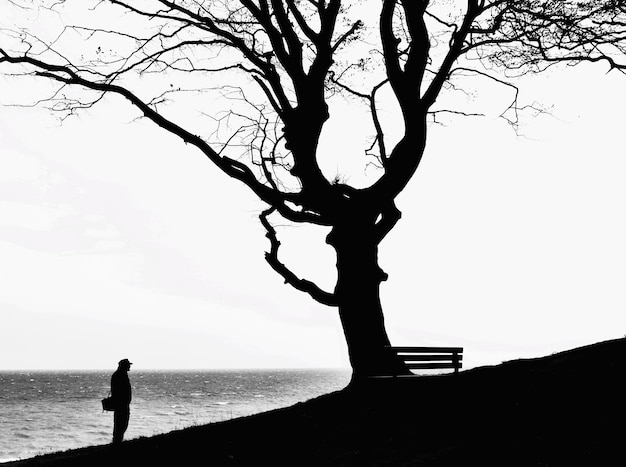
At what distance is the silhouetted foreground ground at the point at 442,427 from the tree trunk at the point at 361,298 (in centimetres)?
79

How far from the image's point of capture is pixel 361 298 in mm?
16000

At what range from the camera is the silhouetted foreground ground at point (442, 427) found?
32.9 feet

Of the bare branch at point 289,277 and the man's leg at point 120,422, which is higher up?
the bare branch at point 289,277

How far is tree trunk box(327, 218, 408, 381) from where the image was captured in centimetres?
1558

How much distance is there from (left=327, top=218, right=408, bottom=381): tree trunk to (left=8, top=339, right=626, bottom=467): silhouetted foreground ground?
2.58ft

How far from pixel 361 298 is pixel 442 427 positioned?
4.74 m

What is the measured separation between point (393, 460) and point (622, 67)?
10.7m

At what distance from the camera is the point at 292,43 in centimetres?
1656

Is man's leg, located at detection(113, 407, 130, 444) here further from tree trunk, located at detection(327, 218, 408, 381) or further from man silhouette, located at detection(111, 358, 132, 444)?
tree trunk, located at detection(327, 218, 408, 381)

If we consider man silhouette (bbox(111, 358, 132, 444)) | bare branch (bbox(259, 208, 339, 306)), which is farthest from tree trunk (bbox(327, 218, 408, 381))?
man silhouette (bbox(111, 358, 132, 444))

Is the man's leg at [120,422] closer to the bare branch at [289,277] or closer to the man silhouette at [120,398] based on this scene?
the man silhouette at [120,398]

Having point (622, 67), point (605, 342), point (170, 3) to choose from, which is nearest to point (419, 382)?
point (605, 342)

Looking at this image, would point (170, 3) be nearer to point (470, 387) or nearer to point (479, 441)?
point (470, 387)

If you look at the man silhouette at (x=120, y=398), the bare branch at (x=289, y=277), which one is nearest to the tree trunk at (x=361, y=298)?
the bare branch at (x=289, y=277)
